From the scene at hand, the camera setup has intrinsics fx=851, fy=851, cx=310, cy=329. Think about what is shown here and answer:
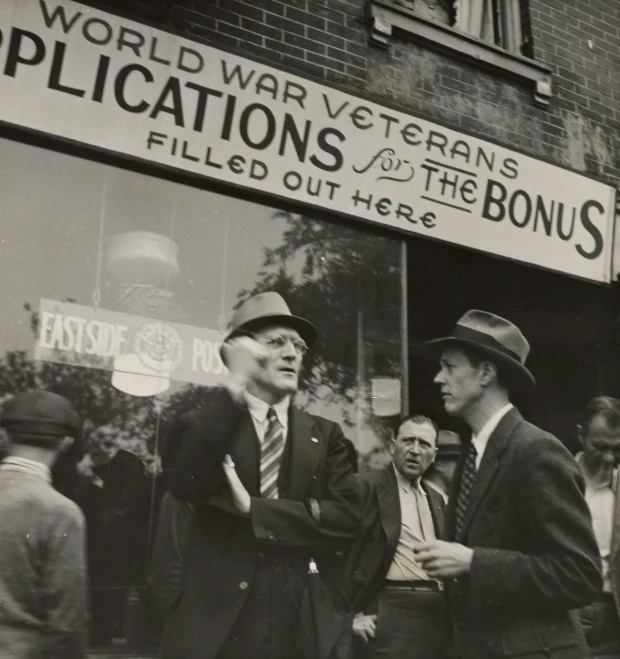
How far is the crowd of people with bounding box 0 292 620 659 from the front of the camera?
3.85 metres

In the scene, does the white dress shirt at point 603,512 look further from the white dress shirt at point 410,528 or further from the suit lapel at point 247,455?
the suit lapel at point 247,455

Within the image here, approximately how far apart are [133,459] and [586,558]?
2642 millimetres

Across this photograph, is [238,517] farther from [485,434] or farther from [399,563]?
[485,434]

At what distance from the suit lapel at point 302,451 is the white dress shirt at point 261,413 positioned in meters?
0.03

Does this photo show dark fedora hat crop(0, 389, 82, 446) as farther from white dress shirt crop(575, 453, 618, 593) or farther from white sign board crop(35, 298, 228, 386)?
white dress shirt crop(575, 453, 618, 593)

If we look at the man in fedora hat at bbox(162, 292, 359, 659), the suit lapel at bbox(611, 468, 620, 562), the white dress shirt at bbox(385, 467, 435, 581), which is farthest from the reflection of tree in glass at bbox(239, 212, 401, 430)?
the suit lapel at bbox(611, 468, 620, 562)

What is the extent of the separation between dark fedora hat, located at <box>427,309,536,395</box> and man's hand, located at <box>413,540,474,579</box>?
1.13 metres

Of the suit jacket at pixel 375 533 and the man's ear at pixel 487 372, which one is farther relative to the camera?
the man's ear at pixel 487 372

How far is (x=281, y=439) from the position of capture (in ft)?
14.8

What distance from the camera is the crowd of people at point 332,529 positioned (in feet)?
12.6

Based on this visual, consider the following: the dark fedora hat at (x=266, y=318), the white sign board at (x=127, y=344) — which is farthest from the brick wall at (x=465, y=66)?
the white sign board at (x=127, y=344)

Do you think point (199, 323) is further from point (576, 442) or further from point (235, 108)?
point (576, 442)

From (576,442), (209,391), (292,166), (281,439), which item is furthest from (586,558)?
(292,166)

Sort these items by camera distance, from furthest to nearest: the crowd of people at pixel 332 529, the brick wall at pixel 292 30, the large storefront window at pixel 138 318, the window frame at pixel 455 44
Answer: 1. the window frame at pixel 455 44
2. the brick wall at pixel 292 30
3. the large storefront window at pixel 138 318
4. the crowd of people at pixel 332 529
